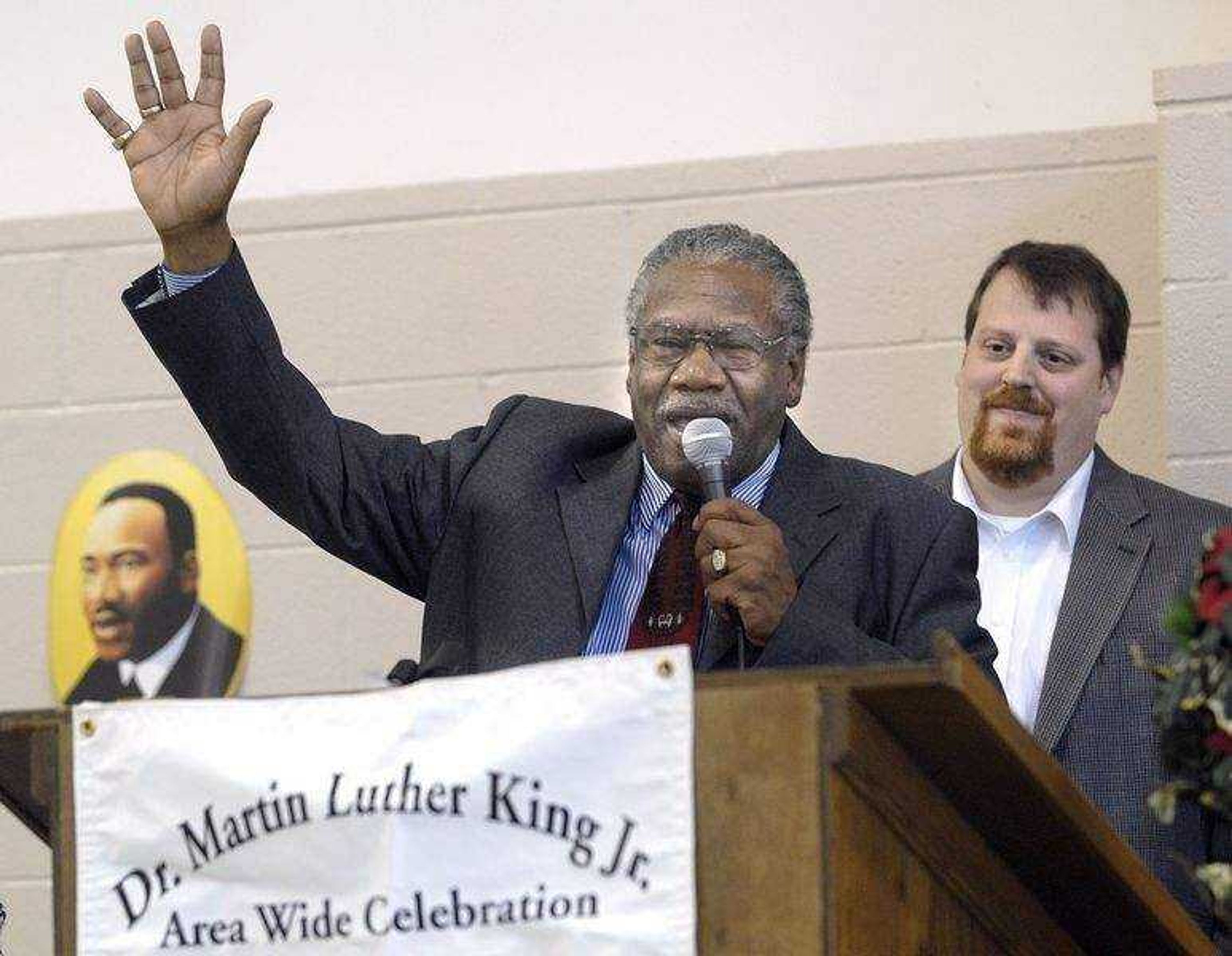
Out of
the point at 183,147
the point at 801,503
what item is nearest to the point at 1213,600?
the point at 801,503

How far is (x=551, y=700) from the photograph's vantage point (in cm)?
188

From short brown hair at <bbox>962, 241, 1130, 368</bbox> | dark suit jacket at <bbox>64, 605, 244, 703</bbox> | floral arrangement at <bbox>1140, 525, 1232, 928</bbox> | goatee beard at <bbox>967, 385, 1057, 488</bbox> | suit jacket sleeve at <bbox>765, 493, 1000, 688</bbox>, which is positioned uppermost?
short brown hair at <bbox>962, 241, 1130, 368</bbox>

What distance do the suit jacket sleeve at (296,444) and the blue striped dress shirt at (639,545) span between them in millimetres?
232

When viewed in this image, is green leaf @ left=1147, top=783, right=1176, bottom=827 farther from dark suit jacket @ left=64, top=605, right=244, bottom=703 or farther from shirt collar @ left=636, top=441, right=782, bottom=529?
dark suit jacket @ left=64, top=605, right=244, bottom=703

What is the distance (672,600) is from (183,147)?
29.6 inches

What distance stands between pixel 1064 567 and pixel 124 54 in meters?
2.02

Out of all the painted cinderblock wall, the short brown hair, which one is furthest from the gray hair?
the painted cinderblock wall

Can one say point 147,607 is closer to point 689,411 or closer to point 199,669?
point 199,669

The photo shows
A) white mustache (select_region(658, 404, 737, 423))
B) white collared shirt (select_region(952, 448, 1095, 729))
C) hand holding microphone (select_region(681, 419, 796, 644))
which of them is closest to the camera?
hand holding microphone (select_region(681, 419, 796, 644))

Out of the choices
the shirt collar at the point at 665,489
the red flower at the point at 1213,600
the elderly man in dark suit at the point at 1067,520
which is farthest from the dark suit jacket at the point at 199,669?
the red flower at the point at 1213,600

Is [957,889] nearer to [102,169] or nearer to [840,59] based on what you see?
[840,59]

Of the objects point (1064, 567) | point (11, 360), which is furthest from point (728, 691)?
point (11, 360)

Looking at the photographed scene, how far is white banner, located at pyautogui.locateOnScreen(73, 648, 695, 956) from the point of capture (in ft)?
6.06

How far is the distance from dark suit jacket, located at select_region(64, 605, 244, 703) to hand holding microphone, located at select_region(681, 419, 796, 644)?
1.98 m
